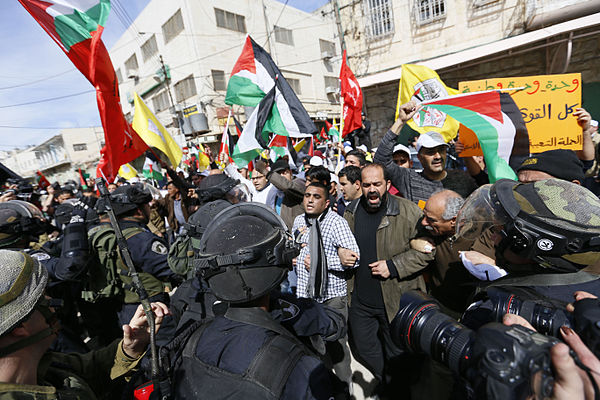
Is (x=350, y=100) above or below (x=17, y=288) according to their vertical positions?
above

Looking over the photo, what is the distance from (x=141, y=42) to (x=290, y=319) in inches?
1208

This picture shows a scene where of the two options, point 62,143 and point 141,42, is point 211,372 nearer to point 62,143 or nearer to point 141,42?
point 141,42

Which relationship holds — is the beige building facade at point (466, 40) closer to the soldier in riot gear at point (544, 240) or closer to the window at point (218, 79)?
the soldier in riot gear at point (544, 240)

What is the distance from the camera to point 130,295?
283 cm

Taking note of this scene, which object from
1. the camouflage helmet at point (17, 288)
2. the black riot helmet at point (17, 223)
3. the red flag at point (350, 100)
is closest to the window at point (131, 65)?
the red flag at point (350, 100)

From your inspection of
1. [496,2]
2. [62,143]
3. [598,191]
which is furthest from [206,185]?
[62,143]

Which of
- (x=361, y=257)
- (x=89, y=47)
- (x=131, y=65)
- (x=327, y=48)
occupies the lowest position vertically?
(x=361, y=257)

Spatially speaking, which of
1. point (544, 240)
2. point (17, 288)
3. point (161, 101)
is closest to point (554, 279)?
point (544, 240)

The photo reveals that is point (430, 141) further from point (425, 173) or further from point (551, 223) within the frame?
point (551, 223)

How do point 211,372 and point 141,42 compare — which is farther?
point 141,42

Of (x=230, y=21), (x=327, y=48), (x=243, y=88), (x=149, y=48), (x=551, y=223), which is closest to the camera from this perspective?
(x=551, y=223)

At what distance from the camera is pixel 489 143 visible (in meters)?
2.89

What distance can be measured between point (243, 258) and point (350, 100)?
4665 millimetres

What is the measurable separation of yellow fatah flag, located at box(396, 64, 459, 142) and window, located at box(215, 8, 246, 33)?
846 inches
